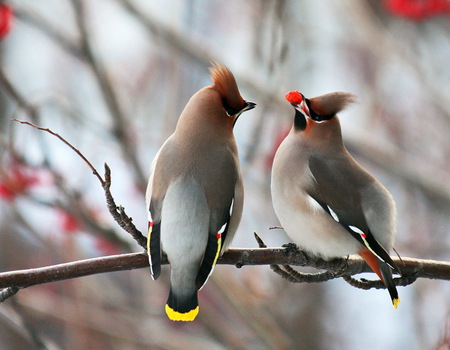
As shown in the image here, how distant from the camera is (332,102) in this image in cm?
326

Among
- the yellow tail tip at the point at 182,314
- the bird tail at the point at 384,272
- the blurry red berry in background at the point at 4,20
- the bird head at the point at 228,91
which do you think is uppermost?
the bird head at the point at 228,91

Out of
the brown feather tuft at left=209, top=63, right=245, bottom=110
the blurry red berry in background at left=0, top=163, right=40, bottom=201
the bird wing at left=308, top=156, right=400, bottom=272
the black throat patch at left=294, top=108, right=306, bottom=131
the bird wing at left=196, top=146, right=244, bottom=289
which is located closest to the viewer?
the bird wing at left=196, top=146, right=244, bottom=289

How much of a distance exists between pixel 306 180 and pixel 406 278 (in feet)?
1.96

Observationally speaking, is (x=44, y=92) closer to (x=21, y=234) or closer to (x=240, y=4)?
(x=21, y=234)

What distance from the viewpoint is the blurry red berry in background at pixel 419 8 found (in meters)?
5.78

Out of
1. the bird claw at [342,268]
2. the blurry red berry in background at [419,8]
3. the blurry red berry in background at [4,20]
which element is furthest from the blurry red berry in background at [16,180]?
the blurry red berry in background at [419,8]

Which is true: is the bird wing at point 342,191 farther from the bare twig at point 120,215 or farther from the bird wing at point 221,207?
the bare twig at point 120,215

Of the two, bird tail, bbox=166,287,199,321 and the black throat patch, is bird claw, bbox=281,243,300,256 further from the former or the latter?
the black throat patch

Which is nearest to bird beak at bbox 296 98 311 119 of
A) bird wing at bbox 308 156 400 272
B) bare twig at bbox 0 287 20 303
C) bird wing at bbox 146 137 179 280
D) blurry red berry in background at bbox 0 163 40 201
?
bird wing at bbox 308 156 400 272

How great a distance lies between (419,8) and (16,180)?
3.34 m

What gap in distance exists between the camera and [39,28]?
5660 mm

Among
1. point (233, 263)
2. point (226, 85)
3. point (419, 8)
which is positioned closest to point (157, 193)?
point (233, 263)

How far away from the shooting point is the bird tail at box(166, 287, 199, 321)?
114 inches

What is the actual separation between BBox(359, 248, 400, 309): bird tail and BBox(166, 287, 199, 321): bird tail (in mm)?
742
